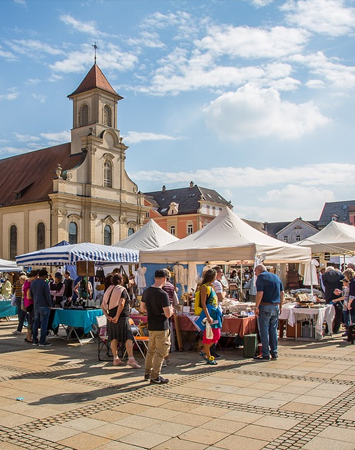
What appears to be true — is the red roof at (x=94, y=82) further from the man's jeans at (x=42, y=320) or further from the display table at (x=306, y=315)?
the display table at (x=306, y=315)

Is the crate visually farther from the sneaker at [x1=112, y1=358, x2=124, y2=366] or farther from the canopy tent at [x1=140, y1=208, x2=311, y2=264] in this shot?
the sneaker at [x1=112, y1=358, x2=124, y2=366]

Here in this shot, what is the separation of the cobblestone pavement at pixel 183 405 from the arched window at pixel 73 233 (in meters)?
32.8

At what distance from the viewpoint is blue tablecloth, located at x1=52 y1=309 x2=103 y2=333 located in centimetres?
1178

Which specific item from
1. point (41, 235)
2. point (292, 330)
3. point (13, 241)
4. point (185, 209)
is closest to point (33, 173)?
point (13, 241)

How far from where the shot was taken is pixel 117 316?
8.94 metres

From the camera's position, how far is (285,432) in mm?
5148

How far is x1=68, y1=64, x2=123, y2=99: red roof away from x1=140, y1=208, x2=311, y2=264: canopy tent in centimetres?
3586

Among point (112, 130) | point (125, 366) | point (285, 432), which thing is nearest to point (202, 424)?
point (285, 432)

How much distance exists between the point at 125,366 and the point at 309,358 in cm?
349

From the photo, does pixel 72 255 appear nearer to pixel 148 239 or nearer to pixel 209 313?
pixel 148 239

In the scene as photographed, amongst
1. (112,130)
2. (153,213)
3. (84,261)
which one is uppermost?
(112,130)

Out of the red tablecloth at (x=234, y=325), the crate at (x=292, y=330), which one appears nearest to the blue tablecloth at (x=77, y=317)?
the red tablecloth at (x=234, y=325)

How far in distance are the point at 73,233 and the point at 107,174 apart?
678 centimetres

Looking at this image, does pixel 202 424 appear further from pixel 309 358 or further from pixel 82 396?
pixel 309 358
